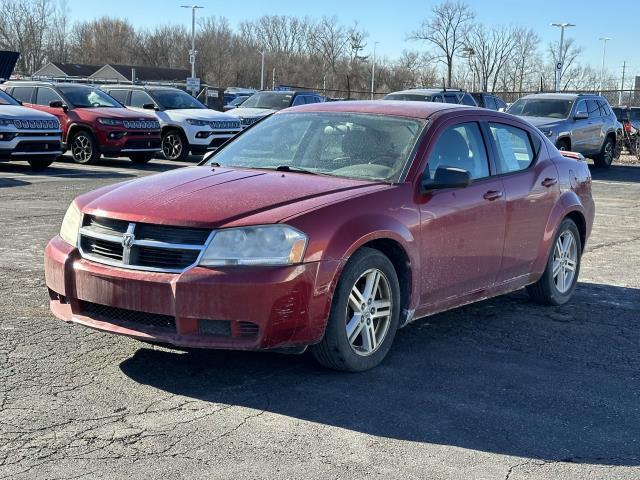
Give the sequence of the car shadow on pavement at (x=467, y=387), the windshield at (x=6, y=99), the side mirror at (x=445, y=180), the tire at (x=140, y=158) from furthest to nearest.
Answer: the tire at (x=140, y=158), the windshield at (x=6, y=99), the side mirror at (x=445, y=180), the car shadow on pavement at (x=467, y=387)

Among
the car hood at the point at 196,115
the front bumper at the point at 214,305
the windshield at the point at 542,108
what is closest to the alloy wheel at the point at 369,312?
the front bumper at the point at 214,305

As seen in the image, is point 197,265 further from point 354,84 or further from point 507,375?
point 354,84

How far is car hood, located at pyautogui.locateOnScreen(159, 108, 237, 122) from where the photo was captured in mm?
20781

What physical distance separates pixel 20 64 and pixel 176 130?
67261 mm

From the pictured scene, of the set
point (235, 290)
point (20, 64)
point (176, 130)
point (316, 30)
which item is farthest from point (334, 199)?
point (316, 30)

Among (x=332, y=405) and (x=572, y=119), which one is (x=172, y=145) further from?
(x=332, y=405)

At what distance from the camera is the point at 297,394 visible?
15.4 ft

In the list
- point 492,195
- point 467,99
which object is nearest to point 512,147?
point 492,195

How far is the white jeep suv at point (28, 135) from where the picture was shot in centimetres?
1666

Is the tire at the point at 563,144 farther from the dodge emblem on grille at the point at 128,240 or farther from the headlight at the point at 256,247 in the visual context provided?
the dodge emblem on grille at the point at 128,240

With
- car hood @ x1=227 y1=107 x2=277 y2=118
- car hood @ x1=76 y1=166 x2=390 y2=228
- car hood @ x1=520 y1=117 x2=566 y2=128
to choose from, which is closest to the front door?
car hood @ x1=76 y1=166 x2=390 y2=228

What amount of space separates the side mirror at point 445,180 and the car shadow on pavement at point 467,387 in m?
1.03

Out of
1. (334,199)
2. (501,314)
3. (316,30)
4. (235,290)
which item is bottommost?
(501,314)

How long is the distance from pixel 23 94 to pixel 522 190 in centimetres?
1592
